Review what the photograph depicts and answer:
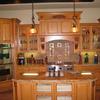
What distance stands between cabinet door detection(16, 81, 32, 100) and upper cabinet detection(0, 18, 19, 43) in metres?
2.63

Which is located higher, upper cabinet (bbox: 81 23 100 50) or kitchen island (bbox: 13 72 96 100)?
upper cabinet (bbox: 81 23 100 50)

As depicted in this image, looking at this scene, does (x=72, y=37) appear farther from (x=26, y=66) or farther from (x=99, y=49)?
(x=26, y=66)

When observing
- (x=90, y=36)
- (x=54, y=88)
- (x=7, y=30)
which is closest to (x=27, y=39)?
(x=7, y=30)

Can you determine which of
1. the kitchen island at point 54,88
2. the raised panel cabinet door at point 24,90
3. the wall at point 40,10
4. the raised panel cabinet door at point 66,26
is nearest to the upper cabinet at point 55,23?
the raised panel cabinet door at point 66,26

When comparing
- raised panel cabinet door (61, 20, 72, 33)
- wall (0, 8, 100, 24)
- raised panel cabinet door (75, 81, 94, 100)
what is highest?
wall (0, 8, 100, 24)

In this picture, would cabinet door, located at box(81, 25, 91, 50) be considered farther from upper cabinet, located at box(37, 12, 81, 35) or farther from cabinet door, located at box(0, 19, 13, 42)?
cabinet door, located at box(0, 19, 13, 42)

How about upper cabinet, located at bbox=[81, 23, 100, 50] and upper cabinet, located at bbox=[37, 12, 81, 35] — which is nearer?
upper cabinet, located at bbox=[37, 12, 81, 35]

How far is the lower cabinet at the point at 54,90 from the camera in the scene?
437 cm

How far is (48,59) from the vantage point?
7371 millimetres

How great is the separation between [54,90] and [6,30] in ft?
10.2

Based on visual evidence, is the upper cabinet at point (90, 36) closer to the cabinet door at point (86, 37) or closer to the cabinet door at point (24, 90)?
the cabinet door at point (86, 37)

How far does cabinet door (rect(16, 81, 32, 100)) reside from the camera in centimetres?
439

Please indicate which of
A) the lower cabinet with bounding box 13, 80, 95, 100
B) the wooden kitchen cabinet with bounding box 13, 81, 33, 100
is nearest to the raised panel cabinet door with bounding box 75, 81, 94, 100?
the lower cabinet with bounding box 13, 80, 95, 100

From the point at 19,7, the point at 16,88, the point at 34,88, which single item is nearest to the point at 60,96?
the point at 34,88
